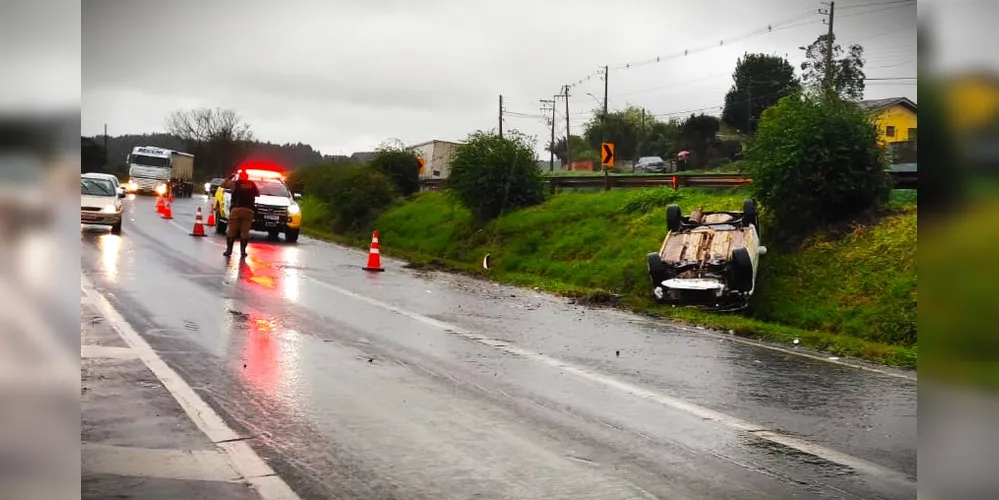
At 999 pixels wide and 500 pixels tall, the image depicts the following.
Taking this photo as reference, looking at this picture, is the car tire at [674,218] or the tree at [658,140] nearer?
the car tire at [674,218]

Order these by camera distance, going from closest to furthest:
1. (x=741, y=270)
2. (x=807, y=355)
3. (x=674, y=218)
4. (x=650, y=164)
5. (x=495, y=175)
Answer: (x=807, y=355)
(x=741, y=270)
(x=674, y=218)
(x=495, y=175)
(x=650, y=164)

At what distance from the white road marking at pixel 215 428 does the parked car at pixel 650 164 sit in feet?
118

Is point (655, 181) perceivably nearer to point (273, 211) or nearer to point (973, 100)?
point (273, 211)

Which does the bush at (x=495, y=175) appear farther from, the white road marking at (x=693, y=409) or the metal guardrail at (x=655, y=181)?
the white road marking at (x=693, y=409)

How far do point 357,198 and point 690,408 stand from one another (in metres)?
21.4

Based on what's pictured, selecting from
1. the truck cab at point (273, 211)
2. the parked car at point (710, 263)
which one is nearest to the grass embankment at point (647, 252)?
the parked car at point (710, 263)

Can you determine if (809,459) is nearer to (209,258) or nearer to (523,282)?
(523,282)

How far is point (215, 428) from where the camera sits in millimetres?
5590

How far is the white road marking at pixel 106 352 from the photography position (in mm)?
7625

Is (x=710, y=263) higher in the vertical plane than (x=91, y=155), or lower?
lower

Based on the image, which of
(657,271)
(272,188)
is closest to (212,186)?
(272,188)

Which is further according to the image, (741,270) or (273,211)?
(273,211)

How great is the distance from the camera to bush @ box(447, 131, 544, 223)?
2412 centimetres

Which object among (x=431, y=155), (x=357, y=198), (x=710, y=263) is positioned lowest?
(x=710, y=263)
